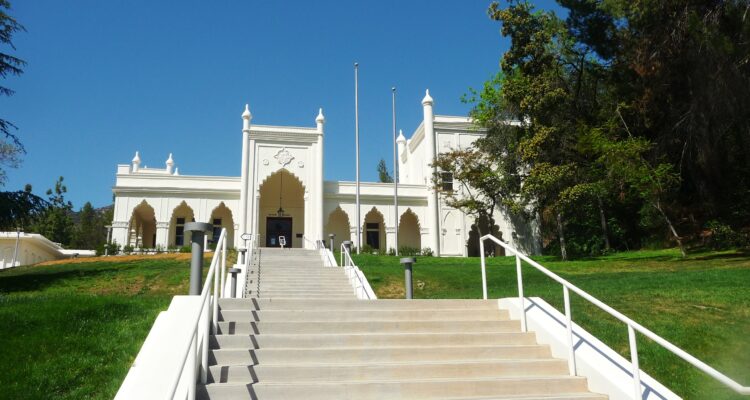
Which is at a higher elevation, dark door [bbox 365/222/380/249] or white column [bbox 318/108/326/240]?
white column [bbox 318/108/326/240]

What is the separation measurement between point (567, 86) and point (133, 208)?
25.1m

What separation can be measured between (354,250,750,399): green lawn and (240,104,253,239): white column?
525 inches

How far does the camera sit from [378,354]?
535 centimetres

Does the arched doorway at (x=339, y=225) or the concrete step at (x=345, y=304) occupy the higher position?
the arched doorway at (x=339, y=225)

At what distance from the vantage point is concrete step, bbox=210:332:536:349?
5.32 meters

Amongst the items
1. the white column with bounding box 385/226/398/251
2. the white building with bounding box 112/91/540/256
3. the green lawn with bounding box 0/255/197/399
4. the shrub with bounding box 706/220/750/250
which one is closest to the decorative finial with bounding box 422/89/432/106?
the white building with bounding box 112/91/540/256

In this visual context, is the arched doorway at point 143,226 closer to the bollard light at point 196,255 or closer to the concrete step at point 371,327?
the bollard light at point 196,255

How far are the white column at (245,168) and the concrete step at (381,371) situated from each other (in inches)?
1023

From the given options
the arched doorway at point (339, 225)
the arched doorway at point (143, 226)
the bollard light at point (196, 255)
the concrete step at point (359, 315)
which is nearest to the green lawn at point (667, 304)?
the concrete step at point (359, 315)

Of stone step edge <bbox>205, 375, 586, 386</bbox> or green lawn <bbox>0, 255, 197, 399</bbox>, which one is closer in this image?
stone step edge <bbox>205, 375, 586, 386</bbox>

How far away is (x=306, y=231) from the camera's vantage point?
102ft

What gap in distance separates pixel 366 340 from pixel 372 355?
33 centimetres

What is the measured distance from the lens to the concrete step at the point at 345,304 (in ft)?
20.5

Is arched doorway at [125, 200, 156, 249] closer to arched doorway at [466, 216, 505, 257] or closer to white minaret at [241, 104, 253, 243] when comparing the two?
white minaret at [241, 104, 253, 243]
